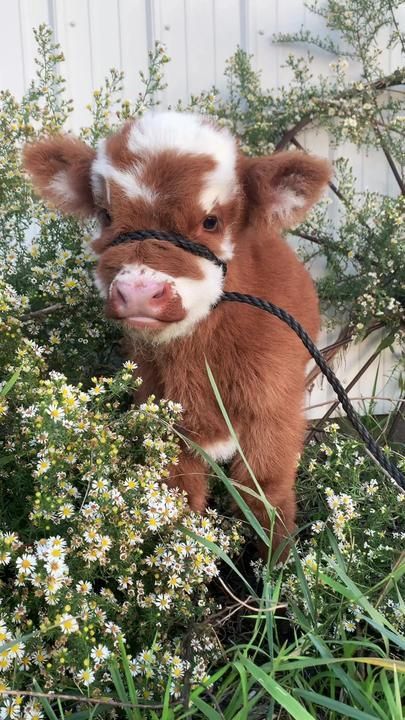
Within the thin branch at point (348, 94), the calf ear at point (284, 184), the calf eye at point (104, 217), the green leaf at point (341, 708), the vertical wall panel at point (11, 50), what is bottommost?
the green leaf at point (341, 708)

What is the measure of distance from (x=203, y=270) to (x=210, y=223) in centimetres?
12

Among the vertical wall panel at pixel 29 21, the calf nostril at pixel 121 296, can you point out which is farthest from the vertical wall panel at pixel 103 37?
the calf nostril at pixel 121 296

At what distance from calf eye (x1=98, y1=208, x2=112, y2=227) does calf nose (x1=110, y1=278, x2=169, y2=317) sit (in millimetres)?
246

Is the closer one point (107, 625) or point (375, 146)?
point (107, 625)

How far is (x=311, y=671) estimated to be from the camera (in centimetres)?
111

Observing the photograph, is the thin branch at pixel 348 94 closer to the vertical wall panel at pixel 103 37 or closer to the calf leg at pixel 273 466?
the vertical wall panel at pixel 103 37

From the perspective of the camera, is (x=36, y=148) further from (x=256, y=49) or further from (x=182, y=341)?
(x=256, y=49)

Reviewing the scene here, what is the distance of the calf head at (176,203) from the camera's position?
1.00 meters

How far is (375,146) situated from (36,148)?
150 cm

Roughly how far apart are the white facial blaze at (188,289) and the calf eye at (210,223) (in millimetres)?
80

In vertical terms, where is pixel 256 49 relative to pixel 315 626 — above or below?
above

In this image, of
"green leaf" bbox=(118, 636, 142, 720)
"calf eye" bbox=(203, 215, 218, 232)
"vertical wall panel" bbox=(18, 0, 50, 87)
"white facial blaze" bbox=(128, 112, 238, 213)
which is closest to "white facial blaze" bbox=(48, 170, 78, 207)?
"white facial blaze" bbox=(128, 112, 238, 213)

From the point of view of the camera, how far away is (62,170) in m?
1.27

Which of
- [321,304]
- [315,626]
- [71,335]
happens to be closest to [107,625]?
[315,626]
